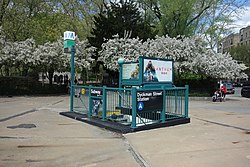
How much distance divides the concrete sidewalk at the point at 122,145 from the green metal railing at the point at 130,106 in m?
0.68

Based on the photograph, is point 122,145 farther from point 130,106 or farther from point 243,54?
point 243,54

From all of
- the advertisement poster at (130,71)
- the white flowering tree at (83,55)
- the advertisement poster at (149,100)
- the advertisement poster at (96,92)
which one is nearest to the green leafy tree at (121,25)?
the white flowering tree at (83,55)

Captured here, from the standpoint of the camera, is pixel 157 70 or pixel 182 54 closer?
pixel 157 70

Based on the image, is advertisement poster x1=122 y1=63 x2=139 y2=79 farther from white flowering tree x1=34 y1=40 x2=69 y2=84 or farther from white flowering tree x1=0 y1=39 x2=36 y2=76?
white flowering tree x1=0 y1=39 x2=36 y2=76

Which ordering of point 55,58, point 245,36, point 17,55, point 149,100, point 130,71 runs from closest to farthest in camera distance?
point 149,100
point 130,71
point 17,55
point 55,58
point 245,36

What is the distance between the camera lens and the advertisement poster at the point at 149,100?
9.07 m

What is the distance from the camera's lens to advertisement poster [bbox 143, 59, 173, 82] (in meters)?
11.2

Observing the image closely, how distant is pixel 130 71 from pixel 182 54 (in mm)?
12663

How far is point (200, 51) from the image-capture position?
25.5m

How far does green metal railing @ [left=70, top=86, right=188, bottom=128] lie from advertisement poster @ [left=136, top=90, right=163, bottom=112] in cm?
11

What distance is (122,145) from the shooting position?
7.28m

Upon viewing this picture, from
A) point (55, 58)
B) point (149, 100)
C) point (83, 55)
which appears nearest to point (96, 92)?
point (149, 100)

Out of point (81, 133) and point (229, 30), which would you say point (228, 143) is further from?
point (229, 30)

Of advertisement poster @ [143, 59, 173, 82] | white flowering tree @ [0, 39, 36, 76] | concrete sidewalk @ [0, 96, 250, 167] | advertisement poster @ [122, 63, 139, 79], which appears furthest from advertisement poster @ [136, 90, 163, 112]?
white flowering tree @ [0, 39, 36, 76]
